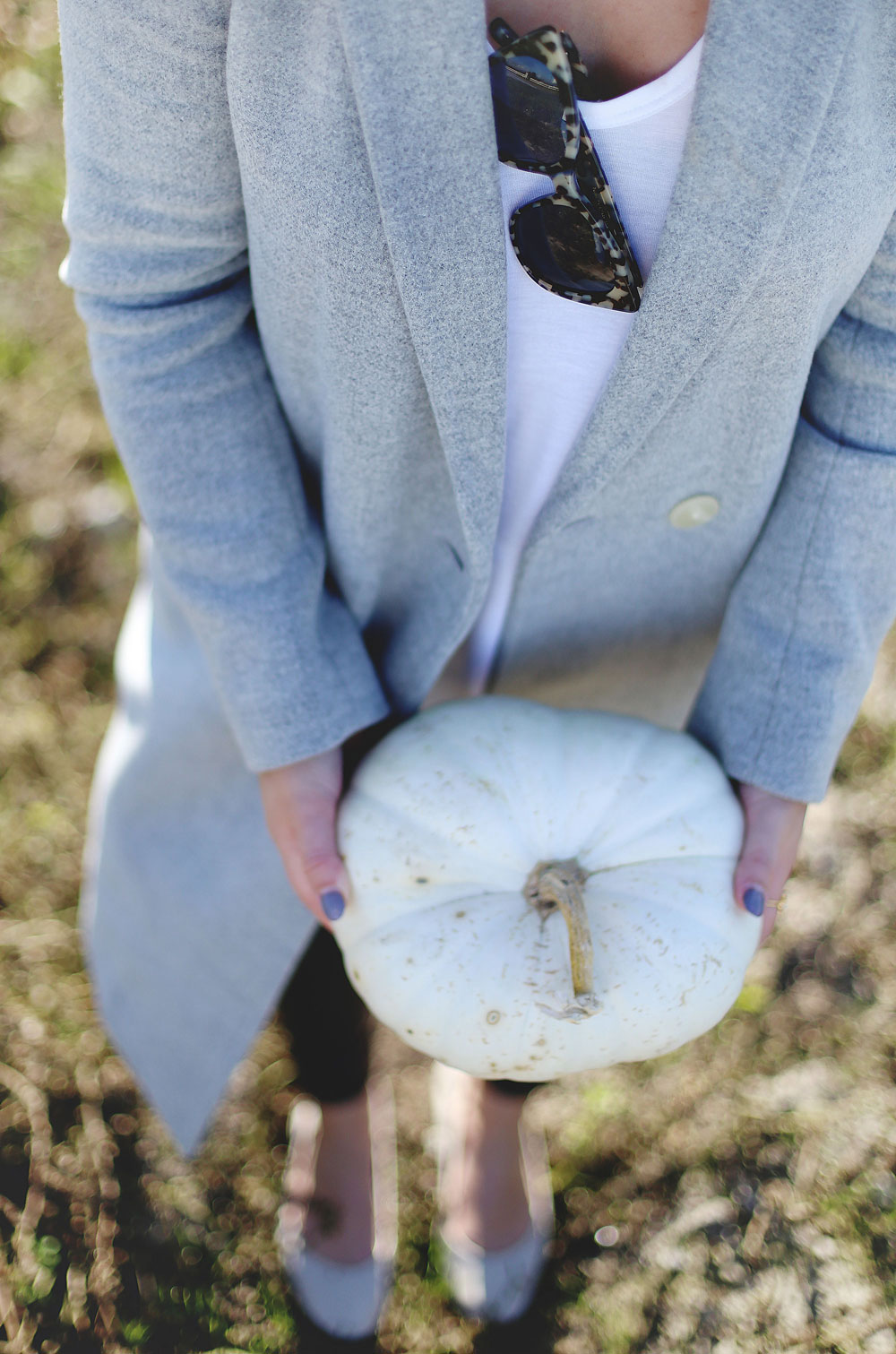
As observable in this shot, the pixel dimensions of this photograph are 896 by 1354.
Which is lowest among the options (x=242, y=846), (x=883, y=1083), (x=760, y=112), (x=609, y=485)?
(x=883, y=1083)

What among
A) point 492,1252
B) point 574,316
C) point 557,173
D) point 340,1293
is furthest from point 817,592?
point 340,1293

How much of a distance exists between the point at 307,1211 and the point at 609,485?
154 cm

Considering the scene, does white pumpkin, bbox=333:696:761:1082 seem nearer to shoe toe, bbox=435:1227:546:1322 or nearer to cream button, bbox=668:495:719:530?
cream button, bbox=668:495:719:530

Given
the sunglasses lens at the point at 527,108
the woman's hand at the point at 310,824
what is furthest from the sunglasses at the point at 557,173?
the woman's hand at the point at 310,824

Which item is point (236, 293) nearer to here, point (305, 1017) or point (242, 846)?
point (242, 846)

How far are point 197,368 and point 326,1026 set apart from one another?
3.48 feet

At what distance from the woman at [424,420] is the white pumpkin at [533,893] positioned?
64 mm

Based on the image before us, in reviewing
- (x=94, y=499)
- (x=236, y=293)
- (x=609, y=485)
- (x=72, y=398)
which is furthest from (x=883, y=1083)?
(x=72, y=398)

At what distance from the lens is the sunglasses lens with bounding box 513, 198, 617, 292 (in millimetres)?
847

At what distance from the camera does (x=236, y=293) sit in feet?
3.54

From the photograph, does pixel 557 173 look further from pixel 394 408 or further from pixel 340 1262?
pixel 340 1262

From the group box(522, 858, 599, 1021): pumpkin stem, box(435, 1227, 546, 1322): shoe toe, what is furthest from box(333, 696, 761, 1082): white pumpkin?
box(435, 1227, 546, 1322): shoe toe

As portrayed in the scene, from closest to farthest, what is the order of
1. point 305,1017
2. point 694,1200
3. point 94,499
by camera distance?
point 305,1017
point 694,1200
point 94,499

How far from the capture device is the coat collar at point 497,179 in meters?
0.77
